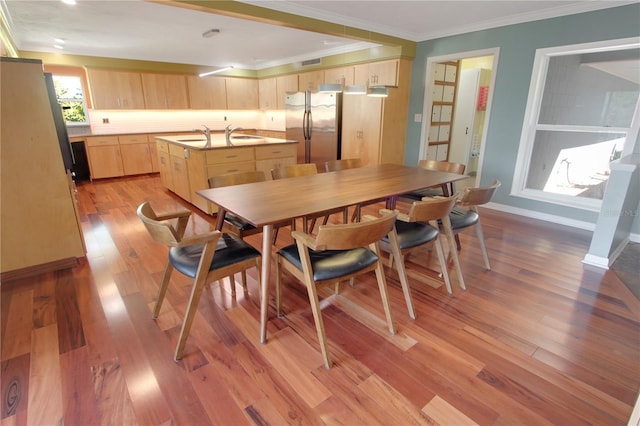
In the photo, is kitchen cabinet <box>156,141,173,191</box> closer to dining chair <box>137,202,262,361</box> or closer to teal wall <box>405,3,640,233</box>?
dining chair <box>137,202,262,361</box>

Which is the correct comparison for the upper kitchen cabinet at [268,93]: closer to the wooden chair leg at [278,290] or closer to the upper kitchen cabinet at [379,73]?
the upper kitchen cabinet at [379,73]

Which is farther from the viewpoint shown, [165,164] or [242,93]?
[242,93]

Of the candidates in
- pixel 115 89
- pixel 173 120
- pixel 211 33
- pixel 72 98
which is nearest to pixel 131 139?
pixel 115 89

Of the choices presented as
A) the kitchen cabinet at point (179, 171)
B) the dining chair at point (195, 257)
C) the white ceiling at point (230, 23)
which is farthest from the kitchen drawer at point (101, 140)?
the dining chair at point (195, 257)

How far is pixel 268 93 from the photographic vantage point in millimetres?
7477

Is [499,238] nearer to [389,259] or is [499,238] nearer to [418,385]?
[389,259]

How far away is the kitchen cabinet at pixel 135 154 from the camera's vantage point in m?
6.18

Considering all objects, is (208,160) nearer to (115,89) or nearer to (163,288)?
(163,288)

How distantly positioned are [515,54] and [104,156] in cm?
677

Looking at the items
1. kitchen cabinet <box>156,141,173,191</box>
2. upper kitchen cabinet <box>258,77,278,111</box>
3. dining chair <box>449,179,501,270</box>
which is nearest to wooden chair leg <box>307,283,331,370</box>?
dining chair <box>449,179,501,270</box>

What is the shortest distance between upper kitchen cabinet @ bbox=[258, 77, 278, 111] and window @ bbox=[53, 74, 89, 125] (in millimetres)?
3586

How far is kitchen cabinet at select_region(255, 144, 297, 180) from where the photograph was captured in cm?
440

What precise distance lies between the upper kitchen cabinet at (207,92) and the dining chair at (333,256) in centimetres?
633

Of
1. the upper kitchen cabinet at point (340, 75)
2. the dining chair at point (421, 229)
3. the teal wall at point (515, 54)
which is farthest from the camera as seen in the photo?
the upper kitchen cabinet at point (340, 75)
